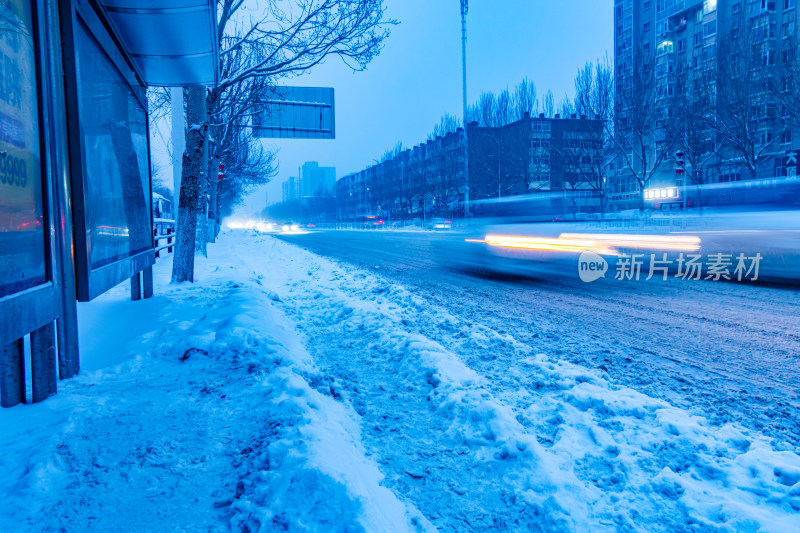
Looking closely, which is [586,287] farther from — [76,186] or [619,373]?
[76,186]

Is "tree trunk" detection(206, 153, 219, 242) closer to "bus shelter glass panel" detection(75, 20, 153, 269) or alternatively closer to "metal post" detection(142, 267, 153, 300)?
"metal post" detection(142, 267, 153, 300)

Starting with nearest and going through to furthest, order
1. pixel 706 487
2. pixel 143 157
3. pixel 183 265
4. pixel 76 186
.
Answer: pixel 706 487, pixel 76 186, pixel 143 157, pixel 183 265

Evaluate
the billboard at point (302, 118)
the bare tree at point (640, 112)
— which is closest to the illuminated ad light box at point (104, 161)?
the billboard at point (302, 118)

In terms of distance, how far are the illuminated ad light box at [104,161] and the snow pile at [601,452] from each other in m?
2.68

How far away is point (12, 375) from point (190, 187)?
21.0ft

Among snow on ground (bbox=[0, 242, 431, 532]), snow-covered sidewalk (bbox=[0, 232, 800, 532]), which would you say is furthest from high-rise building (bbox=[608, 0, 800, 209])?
snow on ground (bbox=[0, 242, 431, 532])

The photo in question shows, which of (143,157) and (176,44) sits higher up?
(176,44)

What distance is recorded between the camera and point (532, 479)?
2.69 meters

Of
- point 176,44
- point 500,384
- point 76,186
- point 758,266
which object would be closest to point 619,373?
point 500,384

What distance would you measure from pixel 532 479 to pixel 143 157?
647 centimetres

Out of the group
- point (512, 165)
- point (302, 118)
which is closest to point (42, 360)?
point (302, 118)

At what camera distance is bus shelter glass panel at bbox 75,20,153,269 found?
3.77 meters

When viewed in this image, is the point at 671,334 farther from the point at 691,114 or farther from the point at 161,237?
the point at 691,114

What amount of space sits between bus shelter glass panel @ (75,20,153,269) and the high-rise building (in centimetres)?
1213
